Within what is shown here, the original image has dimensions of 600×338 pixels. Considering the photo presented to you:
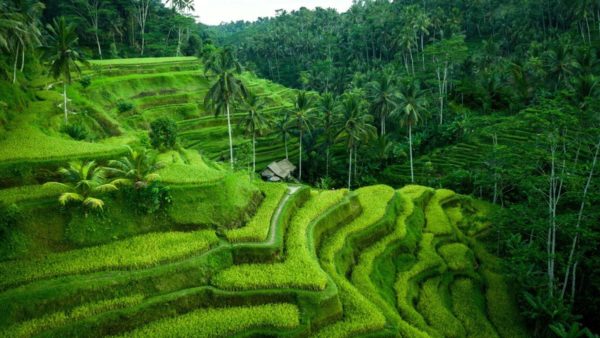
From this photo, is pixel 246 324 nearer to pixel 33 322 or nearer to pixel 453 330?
pixel 33 322

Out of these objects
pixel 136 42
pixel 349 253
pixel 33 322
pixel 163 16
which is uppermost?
pixel 163 16

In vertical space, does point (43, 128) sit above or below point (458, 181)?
above

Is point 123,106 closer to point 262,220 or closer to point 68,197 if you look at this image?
point 68,197

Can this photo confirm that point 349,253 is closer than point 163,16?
Yes

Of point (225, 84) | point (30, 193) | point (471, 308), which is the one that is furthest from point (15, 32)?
point (471, 308)

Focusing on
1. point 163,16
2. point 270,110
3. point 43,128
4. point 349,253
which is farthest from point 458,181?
point 163,16
